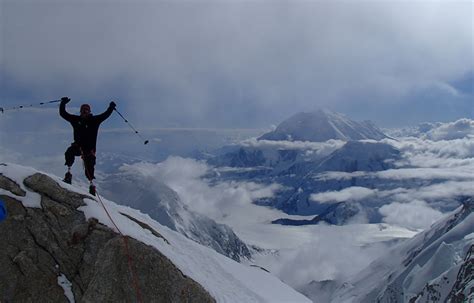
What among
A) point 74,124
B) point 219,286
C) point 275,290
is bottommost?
point 275,290

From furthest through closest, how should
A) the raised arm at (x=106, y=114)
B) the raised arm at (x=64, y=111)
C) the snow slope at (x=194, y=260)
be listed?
the raised arm at (x=106, y=114), the raised arm at (x=64, y=111), the snow slope at (x=194, y=260)

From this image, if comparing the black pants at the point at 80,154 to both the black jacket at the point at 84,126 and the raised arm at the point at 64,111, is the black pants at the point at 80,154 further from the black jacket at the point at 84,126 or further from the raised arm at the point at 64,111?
the raised arm at the point at 64,111

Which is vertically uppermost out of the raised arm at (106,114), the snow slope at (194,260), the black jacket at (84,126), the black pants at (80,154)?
the raised arm at (106,114)

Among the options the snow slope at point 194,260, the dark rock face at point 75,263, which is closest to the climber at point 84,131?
the snow slope at point 194,260

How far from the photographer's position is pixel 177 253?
2131 centimetres

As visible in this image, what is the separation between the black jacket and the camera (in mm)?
20281

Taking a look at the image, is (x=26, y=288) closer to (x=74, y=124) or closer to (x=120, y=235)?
(x=120, y=235)

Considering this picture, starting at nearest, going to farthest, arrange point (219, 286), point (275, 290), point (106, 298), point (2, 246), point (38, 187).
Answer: point (106, 298) < point (2, 246) < point (38, 187) < point (219, 286) < point (275, 290)

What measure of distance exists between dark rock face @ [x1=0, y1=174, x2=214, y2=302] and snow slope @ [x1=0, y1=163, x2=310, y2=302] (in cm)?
63

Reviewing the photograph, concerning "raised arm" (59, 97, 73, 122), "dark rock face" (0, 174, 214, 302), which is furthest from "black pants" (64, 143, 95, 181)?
"dark rock face" (0, 174, 214, 302)

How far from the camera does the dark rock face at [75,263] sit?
16.5m

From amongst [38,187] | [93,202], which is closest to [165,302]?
[93,202]

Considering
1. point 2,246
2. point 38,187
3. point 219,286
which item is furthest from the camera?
point 219,286

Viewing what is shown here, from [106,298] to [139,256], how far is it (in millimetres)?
1936
